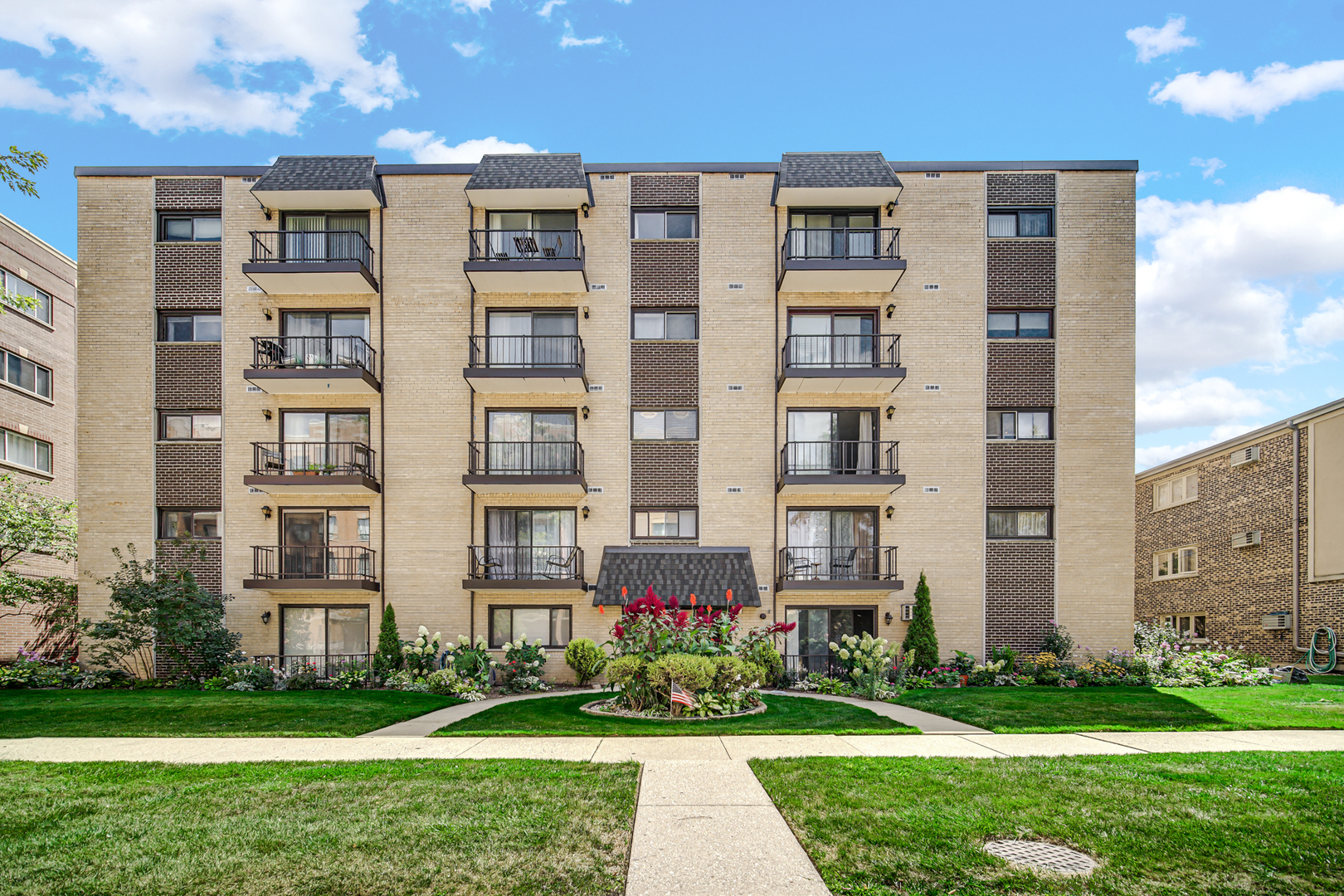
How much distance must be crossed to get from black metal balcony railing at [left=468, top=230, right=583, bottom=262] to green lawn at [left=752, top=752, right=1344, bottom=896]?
1369 cm

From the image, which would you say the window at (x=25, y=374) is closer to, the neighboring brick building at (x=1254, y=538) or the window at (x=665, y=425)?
the window at (x=665, y=425)

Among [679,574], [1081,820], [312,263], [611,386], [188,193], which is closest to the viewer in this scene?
[1081,820]

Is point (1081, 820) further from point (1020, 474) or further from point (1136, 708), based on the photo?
point (1020, 474)

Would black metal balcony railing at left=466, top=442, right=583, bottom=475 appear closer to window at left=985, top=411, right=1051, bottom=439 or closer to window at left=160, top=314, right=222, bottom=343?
window at left=160, top=314, right=222, bottom=343

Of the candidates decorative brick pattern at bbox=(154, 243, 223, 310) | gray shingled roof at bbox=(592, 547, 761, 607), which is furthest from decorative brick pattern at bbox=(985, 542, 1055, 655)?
decorative brick pattern at bbox=(154, 243, 223, 310)

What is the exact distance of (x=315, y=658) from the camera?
1786 cm

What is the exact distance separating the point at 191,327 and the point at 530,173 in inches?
367

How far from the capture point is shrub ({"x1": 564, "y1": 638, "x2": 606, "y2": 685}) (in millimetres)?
16719

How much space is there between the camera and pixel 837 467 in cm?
1834

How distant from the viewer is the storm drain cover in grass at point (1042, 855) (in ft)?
16.3

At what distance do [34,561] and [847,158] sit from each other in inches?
1067

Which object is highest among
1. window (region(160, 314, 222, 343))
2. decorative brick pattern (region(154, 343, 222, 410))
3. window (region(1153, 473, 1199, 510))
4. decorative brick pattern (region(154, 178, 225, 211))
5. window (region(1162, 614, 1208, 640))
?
decorative brick pattern (region(154, 178, 225, 211))

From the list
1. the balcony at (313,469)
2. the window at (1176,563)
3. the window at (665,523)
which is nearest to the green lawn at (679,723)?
the window at (665,523)

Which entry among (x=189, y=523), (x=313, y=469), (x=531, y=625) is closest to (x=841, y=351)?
(x=531, y=625)
